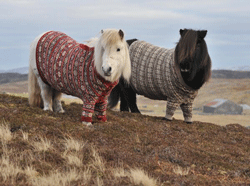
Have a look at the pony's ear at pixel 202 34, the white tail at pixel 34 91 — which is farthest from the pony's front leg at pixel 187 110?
the white tail at pixel 34 91

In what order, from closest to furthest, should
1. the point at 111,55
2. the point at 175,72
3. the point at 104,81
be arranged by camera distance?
the point at 111,55, the point at 104,81, the point at 175,72

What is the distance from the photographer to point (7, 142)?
227 inches

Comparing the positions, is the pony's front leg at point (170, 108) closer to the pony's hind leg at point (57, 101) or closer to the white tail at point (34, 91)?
the pony's hind leg at point (57, 101)

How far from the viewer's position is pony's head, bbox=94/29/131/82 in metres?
6.33

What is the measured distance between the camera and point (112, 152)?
18.3 ft

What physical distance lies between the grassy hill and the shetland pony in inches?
34.9

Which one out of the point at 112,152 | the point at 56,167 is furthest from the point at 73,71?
the point at 56,167

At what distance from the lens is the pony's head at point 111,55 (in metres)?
6.33

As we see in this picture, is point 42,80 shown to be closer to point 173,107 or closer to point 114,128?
point 114,128

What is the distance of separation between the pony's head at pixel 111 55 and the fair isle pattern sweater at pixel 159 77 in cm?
243

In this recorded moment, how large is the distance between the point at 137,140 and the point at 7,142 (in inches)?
102

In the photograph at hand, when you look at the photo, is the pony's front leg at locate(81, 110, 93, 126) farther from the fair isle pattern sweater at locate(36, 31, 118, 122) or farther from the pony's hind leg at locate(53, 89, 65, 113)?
the pony's hind leg at locate(53, 89, 65, 113)

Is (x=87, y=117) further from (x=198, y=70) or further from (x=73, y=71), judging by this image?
(x=198, y=70)

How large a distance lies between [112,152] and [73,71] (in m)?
2.45
